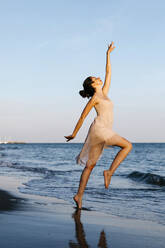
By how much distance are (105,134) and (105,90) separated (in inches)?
33.3

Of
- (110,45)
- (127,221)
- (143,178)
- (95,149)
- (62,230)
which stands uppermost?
(110,45)

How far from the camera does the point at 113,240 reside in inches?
114

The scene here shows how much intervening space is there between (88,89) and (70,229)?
2295 millimetres

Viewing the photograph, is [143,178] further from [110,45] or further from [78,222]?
[78,222]

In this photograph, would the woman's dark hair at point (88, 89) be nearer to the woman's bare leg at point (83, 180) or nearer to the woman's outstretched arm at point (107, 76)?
the woman's outstretched arm at point (107, 76)

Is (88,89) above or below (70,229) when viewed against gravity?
above

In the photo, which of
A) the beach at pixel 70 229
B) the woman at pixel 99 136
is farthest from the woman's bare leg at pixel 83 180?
the beach at pixel 70 229

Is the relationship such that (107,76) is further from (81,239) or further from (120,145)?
(81,239)

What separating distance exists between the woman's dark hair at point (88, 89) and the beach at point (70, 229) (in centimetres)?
185

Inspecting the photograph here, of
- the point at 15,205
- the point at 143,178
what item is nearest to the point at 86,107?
the point at 15,205

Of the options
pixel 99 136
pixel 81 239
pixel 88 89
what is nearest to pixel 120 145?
pixel 99 136

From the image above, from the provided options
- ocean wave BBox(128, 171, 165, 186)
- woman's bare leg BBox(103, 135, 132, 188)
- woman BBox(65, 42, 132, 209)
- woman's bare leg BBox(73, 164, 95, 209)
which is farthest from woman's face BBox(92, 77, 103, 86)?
ocean wave BBox(128, 171, 165, 186)

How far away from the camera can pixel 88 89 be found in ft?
15.5

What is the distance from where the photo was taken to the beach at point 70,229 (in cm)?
272
